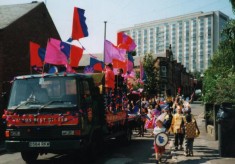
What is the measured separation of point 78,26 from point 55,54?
1429 millimetres

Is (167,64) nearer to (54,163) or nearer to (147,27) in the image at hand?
(54,163)

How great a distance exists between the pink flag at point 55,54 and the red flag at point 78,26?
0.75m

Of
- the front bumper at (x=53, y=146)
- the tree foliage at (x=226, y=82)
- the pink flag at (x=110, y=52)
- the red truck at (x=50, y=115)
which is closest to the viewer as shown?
the front bumper at (x=53, y=146)

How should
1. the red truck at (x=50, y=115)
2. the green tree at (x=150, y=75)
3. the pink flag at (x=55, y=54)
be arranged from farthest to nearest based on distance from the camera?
the green tree at (x=150, y=75) → the pink flag at (x=55, y=54) → the red truck at (x=50, y=115)

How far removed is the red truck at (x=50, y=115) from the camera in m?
8.80

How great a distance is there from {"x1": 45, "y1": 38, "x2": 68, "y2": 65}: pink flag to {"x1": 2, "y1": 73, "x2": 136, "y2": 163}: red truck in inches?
93.5

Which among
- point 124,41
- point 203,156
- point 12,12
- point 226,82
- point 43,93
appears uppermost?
point 12,12

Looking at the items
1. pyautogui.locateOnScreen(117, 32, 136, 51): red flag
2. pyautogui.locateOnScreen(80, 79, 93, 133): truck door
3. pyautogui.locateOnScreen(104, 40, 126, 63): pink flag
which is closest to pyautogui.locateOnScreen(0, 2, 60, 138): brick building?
pyautogui.locateOnScreen(117, 32, 136, 51): red flag

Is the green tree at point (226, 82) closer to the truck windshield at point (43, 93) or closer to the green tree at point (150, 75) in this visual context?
the truck windshield at point (43, 93)

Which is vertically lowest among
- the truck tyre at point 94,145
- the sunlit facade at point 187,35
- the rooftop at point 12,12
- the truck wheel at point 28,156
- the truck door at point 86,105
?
the truck wheel at point 28,156

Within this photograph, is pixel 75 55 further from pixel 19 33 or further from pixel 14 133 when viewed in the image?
pixel 19 33

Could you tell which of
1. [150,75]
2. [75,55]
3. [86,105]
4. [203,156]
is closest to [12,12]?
[75,55]

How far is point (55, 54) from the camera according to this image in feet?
39.1

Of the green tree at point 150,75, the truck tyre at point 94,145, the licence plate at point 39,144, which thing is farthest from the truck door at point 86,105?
the green tree at point 150,75
